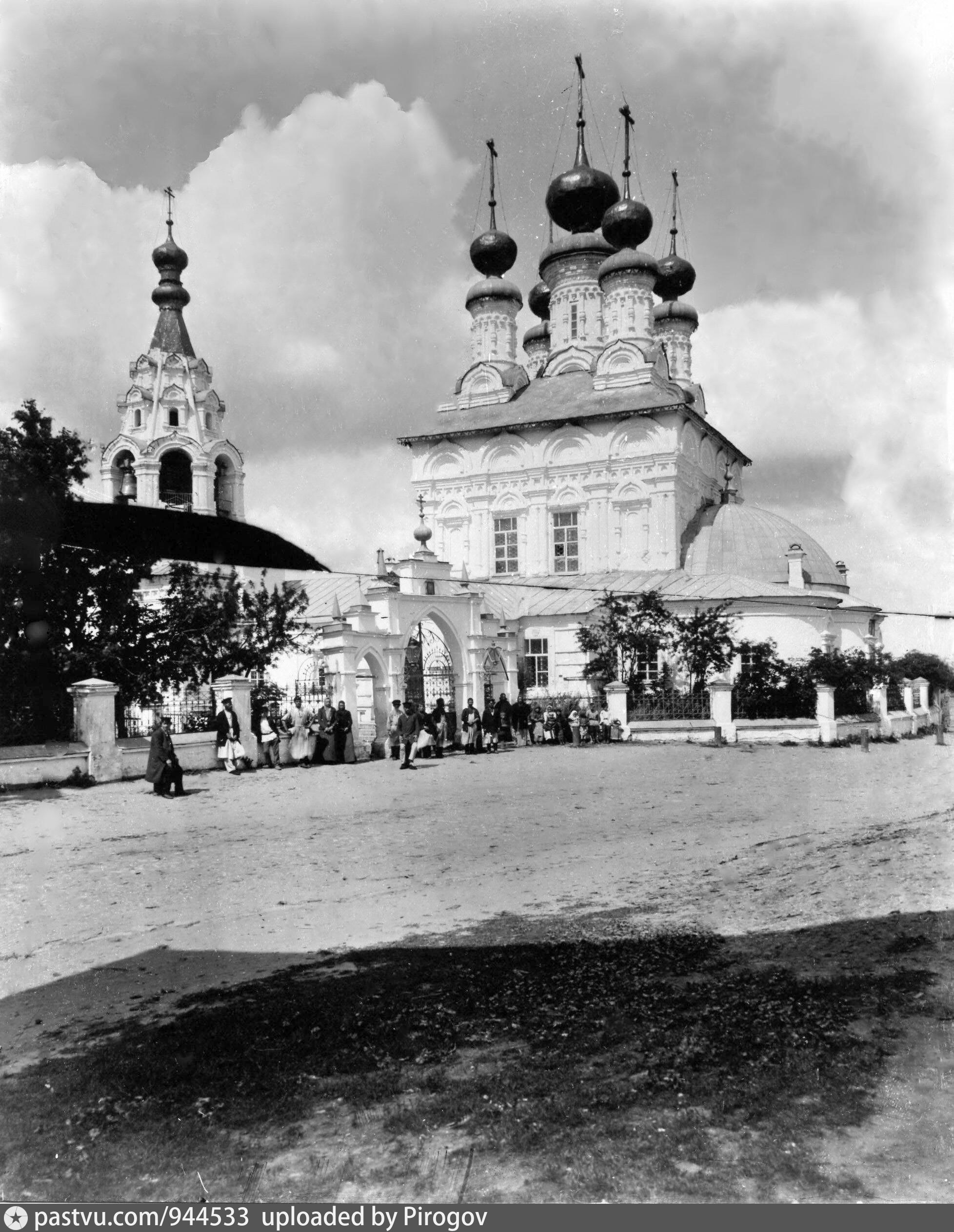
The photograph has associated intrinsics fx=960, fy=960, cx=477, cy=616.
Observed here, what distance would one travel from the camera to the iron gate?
847 inches

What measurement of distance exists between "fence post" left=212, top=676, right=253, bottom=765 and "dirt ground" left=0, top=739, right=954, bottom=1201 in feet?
18.2

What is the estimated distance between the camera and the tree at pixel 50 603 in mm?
11234

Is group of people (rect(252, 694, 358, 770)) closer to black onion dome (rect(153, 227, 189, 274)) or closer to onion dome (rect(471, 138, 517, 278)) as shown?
black onion dome (rect(153, 227, 189, 274))

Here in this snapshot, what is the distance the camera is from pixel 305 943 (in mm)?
5465

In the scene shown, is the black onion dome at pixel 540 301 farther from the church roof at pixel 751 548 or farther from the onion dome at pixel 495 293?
the church roof at pixel 751 548

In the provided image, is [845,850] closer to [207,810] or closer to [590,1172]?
[590,1172]

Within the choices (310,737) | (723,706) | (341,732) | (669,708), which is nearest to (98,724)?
(310,737)

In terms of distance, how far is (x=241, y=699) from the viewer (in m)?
14.7

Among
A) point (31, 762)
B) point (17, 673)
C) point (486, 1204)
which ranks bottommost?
point (486, 1204)

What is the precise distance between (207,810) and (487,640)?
458 inches

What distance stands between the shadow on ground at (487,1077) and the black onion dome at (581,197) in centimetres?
3178

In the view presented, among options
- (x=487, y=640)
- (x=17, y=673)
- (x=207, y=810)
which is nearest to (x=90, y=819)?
(x=207, y=810)

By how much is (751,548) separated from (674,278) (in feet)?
47.9

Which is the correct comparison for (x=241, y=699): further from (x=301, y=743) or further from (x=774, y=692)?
(x=774, y=692)
